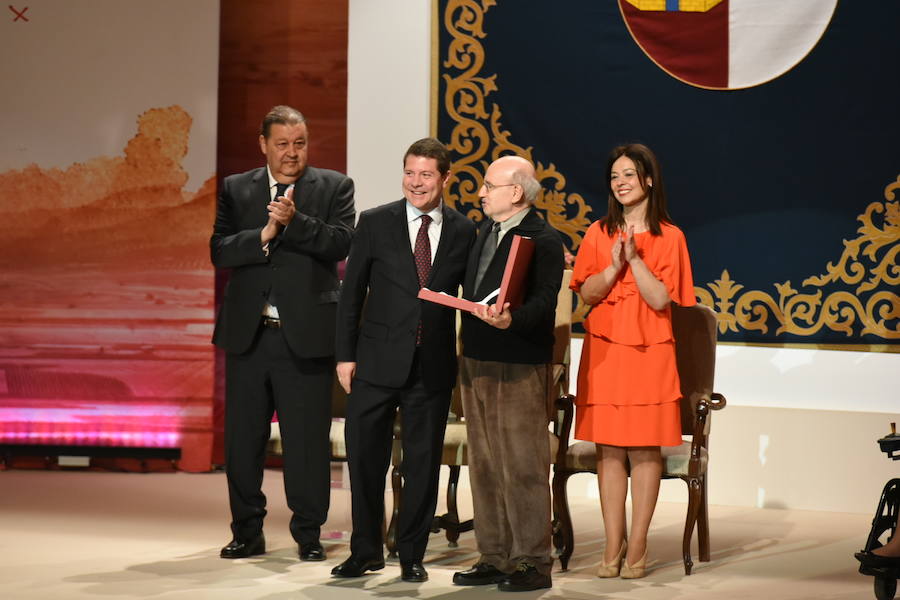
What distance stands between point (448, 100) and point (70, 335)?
263 cm

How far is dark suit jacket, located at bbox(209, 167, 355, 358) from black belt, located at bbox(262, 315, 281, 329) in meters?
0.04

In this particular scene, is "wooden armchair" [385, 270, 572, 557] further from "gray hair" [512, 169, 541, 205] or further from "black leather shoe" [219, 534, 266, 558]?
"gray hair" [512, 169, 541, 205]

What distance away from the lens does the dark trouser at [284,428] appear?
4797 mm

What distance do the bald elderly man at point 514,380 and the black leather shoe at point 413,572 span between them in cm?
14

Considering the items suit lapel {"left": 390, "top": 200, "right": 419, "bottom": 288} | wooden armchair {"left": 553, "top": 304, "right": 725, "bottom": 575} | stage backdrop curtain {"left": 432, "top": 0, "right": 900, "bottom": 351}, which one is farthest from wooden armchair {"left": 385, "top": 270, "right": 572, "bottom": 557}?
stage backdrop curtain {"left": 432, "top": 0, "right": 900, "bottom": 351}

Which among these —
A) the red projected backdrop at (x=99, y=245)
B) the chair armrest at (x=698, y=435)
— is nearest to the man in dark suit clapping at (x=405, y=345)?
the chair armrest at (x=698, y=435)

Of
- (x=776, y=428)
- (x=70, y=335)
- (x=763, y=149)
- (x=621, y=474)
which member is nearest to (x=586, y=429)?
(x=621, y=474)

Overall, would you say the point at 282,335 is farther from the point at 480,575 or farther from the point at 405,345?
the point at 480,575

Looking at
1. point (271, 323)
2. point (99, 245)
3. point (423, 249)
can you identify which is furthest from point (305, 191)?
point (99, 245)

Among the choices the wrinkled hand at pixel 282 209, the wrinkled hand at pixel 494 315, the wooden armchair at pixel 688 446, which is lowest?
the wooden armchair at pixel 688 446

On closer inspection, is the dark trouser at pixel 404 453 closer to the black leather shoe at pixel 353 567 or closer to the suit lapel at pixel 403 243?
the black leather shoe at pixel 353 567

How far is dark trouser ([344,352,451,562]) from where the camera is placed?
4.48m

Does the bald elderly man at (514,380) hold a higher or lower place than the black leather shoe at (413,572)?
higher

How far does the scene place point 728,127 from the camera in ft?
20.7
